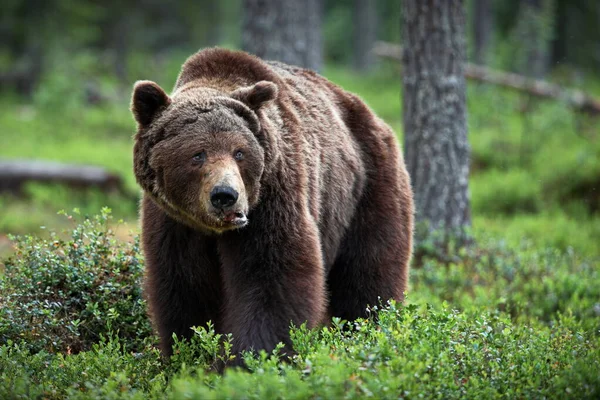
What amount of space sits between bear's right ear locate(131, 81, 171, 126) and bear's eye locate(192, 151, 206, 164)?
469mm

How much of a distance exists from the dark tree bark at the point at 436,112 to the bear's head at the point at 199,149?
4159 millimetres

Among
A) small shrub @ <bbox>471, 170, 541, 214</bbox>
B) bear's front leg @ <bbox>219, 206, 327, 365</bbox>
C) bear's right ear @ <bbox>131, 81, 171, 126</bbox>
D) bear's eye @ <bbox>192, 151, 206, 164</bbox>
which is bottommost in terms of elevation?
small shrub @ <bbox>471, 170, 541, 214</bbox>

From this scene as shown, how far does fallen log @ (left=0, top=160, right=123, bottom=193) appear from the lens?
13.6 meters

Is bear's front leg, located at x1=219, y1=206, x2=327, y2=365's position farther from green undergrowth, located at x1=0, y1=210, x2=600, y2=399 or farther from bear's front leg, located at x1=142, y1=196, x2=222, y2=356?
bear's front leg, located at x1=142, y1=196, x2=222, y2=356

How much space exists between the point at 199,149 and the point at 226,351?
1.24 m

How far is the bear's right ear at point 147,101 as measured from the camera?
4504 mm

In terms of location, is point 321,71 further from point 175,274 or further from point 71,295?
point 175,274

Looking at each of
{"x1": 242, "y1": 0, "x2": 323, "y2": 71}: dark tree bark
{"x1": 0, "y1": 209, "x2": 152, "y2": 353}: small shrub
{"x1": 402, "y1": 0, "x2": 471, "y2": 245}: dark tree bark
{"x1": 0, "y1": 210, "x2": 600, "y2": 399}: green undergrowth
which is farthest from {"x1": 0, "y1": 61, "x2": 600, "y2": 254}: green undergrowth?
{"x1": 0, "y1": 209, "x2": 152, "y2": 353}: small shrub

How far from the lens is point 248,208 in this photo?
4.46 meters

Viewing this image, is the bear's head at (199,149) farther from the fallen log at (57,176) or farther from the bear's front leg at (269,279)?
the fallen log at (57,176)

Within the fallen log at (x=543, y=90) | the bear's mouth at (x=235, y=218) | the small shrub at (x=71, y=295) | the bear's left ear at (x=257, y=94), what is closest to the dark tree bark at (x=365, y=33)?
the fallen log at (x=543, y=90)

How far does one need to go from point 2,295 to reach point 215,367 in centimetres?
178

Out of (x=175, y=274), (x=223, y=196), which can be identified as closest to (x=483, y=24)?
(x=175, y=274)

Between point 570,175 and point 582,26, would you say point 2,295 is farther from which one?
point 582,26
